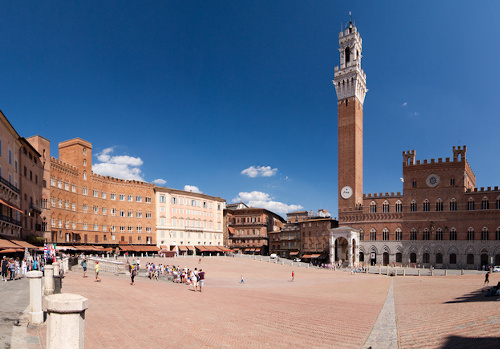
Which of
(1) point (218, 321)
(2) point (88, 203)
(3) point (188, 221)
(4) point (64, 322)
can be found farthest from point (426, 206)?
(4) point (64, 322)

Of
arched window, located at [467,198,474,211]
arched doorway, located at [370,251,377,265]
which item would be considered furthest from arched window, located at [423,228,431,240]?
arched doorway, located at [370,251,377,265]

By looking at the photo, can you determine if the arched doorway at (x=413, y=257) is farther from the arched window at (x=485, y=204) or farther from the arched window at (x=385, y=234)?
the arched window at (x=485, y=204)

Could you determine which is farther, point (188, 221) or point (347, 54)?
point (347, 54)

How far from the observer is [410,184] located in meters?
71.3

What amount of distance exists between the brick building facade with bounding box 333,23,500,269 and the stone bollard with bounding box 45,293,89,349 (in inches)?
2719

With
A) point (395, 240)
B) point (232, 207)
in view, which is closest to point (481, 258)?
point (395, 240)

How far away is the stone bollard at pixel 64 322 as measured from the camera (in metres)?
4.97

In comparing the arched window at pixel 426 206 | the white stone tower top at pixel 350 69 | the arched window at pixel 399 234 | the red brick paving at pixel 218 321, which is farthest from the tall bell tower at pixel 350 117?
the red brick paving at pixel 218 321

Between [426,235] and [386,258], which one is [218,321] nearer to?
[426,235]

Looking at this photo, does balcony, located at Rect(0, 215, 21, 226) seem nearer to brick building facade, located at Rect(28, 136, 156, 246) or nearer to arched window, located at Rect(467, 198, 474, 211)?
brick building facade, located at Rect(28, 136, 156, 246)

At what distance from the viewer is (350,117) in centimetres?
8031

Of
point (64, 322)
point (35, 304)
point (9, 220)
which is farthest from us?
point (9, 220)

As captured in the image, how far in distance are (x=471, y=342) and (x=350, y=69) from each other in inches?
3064

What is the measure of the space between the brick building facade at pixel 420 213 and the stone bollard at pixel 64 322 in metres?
69.1
